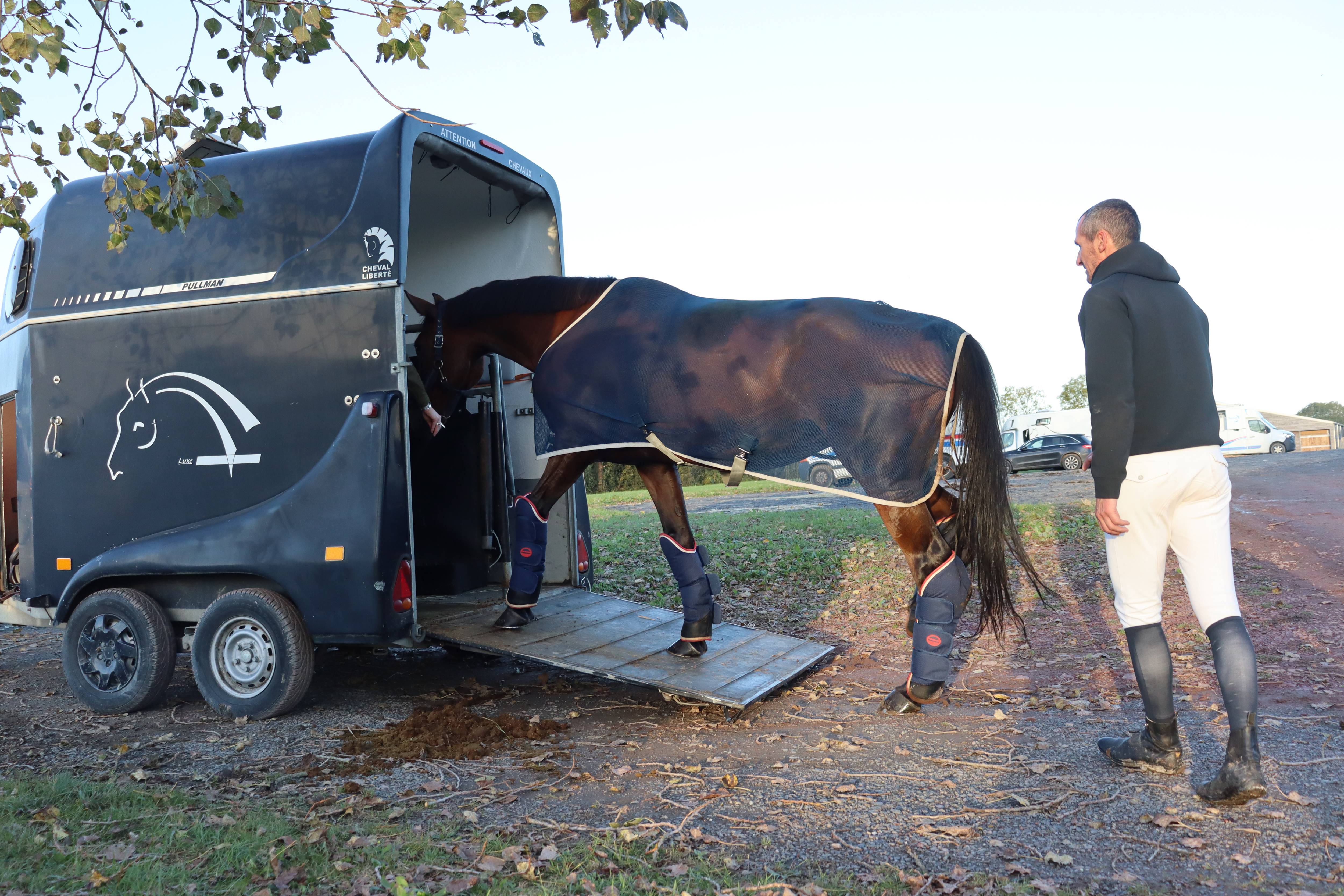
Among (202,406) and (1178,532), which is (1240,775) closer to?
(1178,532)

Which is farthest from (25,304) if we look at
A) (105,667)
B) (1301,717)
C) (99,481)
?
(1301,717)

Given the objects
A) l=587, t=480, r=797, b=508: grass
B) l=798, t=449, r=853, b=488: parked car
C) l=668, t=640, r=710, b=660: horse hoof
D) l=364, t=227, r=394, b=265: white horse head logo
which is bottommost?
l=587, t=480, r=797, b=508: grass

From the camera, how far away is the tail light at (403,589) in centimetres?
486

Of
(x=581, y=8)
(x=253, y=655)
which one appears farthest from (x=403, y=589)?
(x=581, y=8)

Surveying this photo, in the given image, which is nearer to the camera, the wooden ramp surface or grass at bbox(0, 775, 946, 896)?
grass at bbox(0, 775, 946, 896)

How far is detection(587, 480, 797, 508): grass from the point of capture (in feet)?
77.3

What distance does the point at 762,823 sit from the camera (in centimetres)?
332

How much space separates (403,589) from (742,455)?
76.6 inches

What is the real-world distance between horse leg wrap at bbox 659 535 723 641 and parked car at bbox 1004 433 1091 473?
28752 millimetres

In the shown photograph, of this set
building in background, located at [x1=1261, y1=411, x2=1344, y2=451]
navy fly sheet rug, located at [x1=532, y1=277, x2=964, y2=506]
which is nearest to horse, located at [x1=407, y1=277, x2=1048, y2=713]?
navy fly sheet rug, located at [x1=532, y1=277, x2=964, y2=506]

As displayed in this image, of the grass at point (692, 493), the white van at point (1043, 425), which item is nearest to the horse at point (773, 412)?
the grass at point (692, 493)

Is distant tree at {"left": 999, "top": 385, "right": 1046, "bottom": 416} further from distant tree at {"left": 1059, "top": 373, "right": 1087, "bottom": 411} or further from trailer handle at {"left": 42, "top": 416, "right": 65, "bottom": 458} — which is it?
trailer handle at {"left": 42, "top": 416, "right": 65, "bottom": 458}

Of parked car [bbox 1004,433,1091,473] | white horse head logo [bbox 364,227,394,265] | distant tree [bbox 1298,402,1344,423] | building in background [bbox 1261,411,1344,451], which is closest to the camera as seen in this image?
white horse head logo [bbox 364,227,394,265]

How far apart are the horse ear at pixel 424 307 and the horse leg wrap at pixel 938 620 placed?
3.28 m
